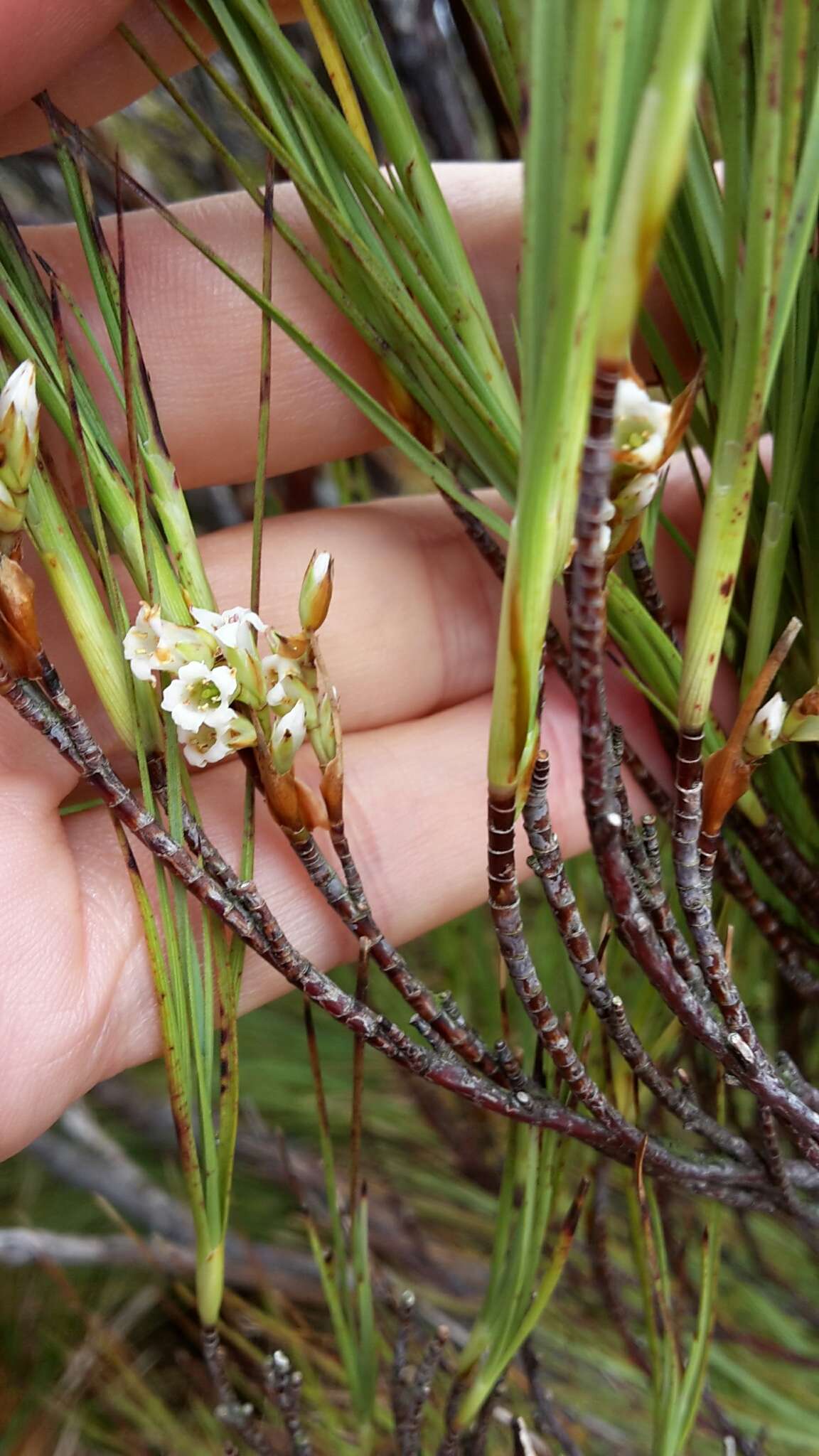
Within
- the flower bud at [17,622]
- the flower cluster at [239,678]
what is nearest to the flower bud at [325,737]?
the flower cluster at [239,678]

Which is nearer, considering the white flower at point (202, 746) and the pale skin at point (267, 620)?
the white flower at point (202, 746)

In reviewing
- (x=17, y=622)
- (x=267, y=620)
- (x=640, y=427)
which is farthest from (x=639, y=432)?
(x=267, y=620)

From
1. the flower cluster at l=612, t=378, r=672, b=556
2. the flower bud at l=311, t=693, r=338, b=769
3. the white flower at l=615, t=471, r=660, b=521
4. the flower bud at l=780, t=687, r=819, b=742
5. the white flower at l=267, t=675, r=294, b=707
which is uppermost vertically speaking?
the flower cluster at l=612, t=378, r=672, b=556

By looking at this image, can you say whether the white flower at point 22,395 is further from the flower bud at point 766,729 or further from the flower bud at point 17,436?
the flower bud at point 766,729

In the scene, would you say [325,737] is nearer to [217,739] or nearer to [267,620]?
[217,739]

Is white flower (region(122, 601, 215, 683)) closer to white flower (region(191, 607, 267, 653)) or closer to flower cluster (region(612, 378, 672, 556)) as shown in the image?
white flower (region(191, 607, 267, 653))

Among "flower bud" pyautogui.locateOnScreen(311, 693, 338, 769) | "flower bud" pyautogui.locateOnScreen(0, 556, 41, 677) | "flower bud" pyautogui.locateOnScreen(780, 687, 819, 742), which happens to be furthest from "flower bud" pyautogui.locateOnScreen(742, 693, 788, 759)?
"flower bud" pyautogui.locateOnScreen(0, 556, 41, 677)
